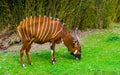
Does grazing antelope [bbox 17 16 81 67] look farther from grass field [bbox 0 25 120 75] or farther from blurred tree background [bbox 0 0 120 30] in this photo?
blurred tree background [bbox 0 0 120 30]

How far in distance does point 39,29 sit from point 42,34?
153 mm

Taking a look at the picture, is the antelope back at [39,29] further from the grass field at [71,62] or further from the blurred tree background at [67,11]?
the blurred tree background at [67,11]

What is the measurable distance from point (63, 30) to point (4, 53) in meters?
2.17

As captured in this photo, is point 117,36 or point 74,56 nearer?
point 74,56

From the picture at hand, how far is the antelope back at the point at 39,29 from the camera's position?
10.4 m

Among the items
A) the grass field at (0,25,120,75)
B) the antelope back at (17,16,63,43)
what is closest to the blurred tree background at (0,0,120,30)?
the grass field at (0,25,120,75)

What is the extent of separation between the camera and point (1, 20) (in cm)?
1431

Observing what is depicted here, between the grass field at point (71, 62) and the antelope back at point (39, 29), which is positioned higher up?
the antelope back at point (39, 29)

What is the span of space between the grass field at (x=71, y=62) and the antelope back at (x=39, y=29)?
71 centimetres

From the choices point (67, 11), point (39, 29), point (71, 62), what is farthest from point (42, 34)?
point (67, 11)

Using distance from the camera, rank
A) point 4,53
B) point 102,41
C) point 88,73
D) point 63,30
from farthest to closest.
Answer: point 102,41, point 4,53, point 63,30, point 88,73

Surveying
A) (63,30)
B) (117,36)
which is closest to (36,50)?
(63,30)

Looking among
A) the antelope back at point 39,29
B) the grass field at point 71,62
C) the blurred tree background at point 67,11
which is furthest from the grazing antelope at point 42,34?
the blurred tree background at point 67,11

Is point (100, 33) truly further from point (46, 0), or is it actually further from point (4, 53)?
point (4, 53)
